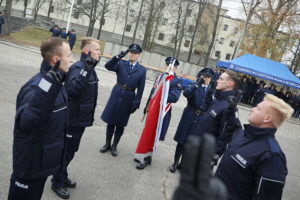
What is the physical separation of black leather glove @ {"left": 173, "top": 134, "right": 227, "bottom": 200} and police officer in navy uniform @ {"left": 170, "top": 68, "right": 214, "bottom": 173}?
3.98 meters

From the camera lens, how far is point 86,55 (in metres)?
3.72

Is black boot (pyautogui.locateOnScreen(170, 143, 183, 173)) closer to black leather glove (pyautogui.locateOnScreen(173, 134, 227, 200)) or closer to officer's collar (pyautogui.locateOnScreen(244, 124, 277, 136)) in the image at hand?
officer's collar (pyautogui.locateOnScreen(244, 124, 277, 136))

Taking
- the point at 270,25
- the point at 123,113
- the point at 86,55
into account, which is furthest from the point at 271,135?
the point at 270,25

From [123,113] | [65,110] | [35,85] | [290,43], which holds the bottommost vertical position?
[123,113]

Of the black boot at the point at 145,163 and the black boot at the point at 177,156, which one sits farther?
the black boot at the point at 177,156

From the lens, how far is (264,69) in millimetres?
16812

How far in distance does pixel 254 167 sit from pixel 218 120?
63.9 inches

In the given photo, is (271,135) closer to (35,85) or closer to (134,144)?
(35,85)

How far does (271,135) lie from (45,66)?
2025mm

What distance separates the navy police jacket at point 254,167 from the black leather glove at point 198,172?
147 cm

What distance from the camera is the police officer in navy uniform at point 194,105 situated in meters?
4.89

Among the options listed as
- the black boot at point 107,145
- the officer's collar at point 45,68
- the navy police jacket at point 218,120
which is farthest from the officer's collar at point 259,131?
the black boot at point 107,145

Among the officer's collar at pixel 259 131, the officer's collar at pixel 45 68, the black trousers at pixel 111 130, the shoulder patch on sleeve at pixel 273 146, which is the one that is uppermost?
the officer's collar at pixel 45 68

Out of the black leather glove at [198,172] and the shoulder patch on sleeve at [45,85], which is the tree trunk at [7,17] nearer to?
the shoulder patch on sleeve at [45,85]
